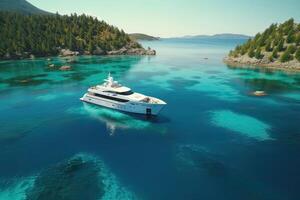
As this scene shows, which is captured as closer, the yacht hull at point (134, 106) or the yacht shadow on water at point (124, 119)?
the yacht shadow on water at point (124, 119)

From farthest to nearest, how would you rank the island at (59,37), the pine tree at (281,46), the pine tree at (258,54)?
the island at (59,37) → the pine tree at (258,54) → the pine tree at (281,46)

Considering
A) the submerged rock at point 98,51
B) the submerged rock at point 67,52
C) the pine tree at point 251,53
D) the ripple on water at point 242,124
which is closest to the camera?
the ripple on water at point 242,124

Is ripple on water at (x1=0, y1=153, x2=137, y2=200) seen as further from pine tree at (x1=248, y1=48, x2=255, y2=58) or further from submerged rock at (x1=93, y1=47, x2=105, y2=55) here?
submerged rock at (x1=93, y1=47, x2=105, y2=55)

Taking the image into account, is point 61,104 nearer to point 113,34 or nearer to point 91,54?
point 91,54

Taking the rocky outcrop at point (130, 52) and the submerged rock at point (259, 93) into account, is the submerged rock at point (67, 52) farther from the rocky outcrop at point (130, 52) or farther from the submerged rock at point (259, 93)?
the submerged rock at point (259, 93)

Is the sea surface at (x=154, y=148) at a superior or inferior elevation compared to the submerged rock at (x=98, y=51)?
inferior

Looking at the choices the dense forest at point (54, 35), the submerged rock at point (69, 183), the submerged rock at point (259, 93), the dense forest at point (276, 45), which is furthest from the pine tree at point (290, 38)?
the submerged rock at point (69, 183)
